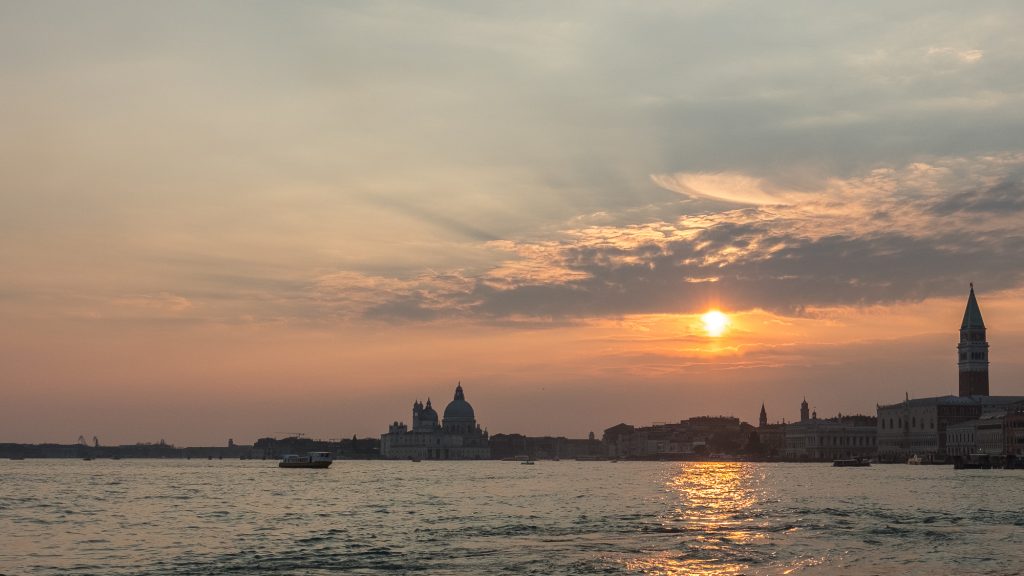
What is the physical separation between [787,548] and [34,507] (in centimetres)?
4865

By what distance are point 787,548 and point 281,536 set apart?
67.8ft

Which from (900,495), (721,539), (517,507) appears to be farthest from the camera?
(900,495)

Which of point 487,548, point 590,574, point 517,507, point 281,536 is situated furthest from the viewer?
point 517,507

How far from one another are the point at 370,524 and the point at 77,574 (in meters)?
20.6

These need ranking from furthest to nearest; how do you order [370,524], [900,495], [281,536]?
[900,495] → [370,524] → [281,536]

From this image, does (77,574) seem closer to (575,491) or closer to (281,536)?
(281,536)

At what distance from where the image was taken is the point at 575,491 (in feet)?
317

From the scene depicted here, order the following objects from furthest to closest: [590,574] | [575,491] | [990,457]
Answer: [990,457]
[575,491]
[590,574]

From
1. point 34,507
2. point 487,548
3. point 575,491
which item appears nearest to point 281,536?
point 487,548

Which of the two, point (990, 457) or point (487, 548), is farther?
point (990, 457)

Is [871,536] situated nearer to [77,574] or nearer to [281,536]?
[281,536]

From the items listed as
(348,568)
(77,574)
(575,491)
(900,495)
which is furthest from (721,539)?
(575,491)

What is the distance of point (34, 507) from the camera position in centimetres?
7438

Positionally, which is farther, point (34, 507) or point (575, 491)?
point (575, 491)
